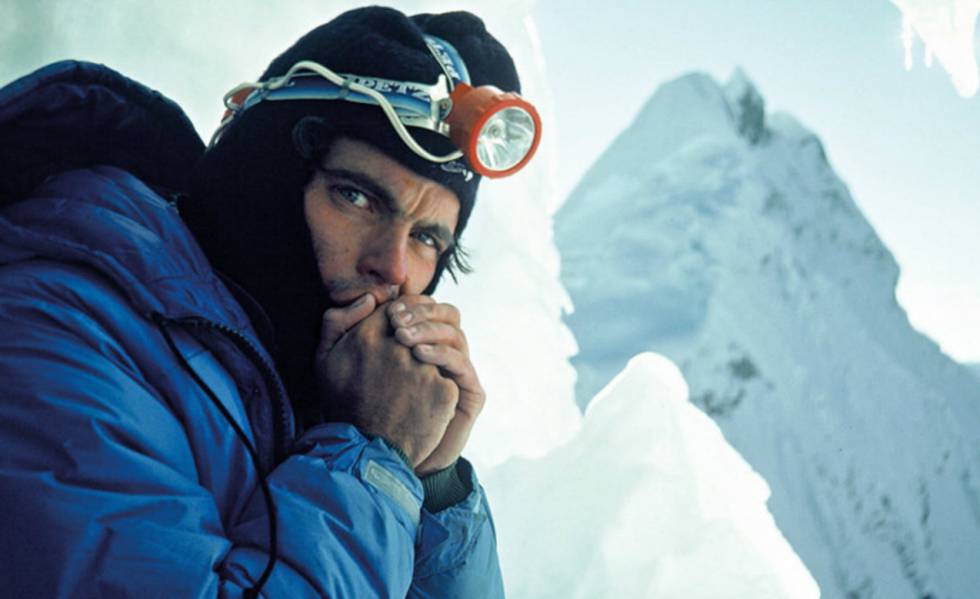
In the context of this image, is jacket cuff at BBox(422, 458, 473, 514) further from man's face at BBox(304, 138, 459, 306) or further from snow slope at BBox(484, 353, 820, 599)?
snow slope at BBox(484, 353, 820, 599)

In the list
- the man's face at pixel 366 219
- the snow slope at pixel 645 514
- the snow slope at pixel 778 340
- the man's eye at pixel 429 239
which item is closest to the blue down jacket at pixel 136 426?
the man's face at pixel 366 219

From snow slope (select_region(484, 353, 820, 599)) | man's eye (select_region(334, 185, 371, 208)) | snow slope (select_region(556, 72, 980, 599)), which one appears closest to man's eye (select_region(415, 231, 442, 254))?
man's eye (select_region(334, 185, 371, 208))

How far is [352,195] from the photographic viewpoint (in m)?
1.09

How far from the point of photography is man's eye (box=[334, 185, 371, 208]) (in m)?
1.08

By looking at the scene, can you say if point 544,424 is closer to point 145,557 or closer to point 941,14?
point 941,14

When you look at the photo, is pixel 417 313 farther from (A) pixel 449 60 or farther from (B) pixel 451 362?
(A) pixel 449 60

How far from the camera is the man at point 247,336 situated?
1.79 feet

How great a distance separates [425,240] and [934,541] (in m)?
19.6

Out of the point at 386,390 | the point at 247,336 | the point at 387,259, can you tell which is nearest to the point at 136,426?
the point at 247,336

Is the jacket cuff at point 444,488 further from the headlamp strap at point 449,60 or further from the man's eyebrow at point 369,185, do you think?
the headlamp strap at point 449,60

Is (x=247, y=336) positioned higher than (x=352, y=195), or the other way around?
(x=352, y=195)

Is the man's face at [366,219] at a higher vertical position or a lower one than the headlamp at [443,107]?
lower

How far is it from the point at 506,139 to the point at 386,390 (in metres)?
0.53

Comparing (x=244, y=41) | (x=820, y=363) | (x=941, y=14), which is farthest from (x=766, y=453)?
(x=244, y=41)
